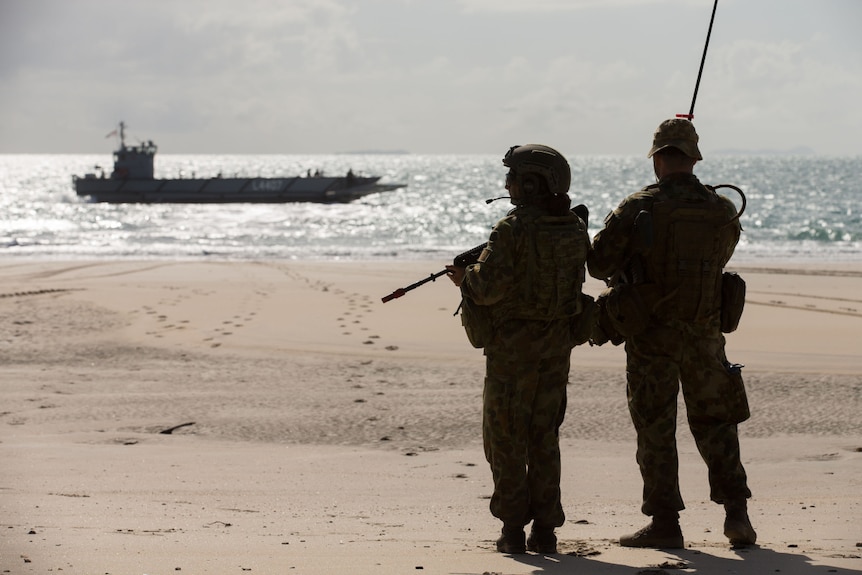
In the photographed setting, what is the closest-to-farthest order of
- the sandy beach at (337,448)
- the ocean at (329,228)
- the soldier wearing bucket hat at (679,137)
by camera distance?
the sandy beach at (337,448) → the soldier wearing bucket hat at (679,137) → the ocean at (329,228)

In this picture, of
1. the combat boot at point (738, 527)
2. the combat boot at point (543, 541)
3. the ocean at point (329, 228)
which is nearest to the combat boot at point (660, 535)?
the combat boot at point (738, 527)

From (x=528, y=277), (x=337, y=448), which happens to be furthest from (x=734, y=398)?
(x=337, y=448)

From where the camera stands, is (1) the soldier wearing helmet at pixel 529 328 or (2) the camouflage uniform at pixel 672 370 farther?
(2) the camouflage uniform at pixel 672 370

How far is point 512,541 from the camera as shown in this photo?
3.68m

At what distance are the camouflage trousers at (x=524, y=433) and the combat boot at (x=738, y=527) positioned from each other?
0.60 metres

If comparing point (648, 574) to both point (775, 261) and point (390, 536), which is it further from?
point (775, 261)

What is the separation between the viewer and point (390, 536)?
13.0ft

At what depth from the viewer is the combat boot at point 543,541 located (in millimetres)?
3695

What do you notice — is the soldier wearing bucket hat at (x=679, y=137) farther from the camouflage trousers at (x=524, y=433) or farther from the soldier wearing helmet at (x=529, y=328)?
the camouflage trousers at (x=524, y=433)

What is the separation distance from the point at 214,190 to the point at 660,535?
51.9 metres

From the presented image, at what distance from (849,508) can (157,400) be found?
4.67 metres

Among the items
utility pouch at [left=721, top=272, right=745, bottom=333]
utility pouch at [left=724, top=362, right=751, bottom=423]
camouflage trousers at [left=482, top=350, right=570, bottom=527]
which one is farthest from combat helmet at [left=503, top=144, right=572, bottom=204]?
utility pouch at [left=724, top=362, right=751, bottom=423]

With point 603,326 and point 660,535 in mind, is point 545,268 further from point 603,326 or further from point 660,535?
point 660,535

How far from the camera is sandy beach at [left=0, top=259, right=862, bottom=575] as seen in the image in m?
3.60
